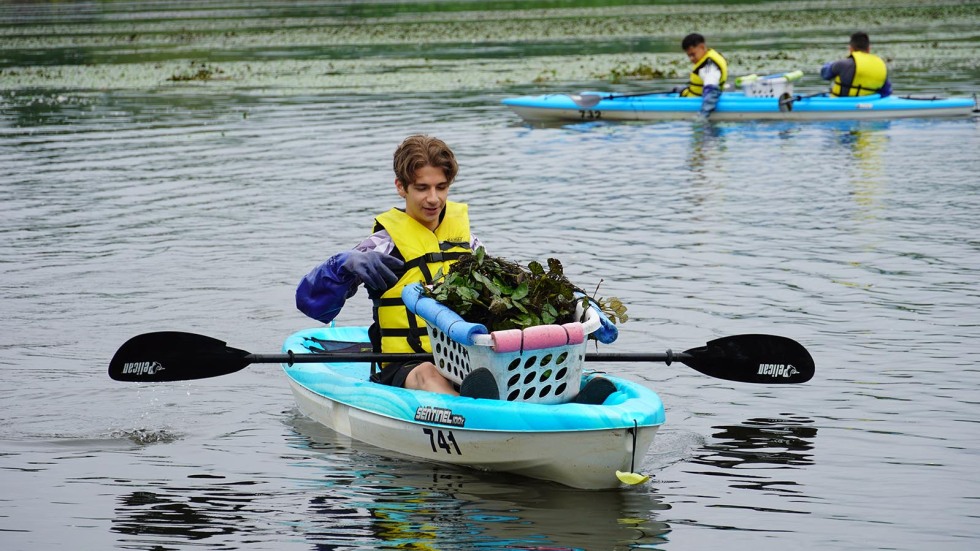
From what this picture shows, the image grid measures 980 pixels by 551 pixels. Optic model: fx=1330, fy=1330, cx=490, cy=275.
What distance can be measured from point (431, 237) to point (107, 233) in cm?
767

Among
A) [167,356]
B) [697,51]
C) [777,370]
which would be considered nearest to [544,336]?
[777,370]

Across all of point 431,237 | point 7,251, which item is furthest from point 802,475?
point 7,251

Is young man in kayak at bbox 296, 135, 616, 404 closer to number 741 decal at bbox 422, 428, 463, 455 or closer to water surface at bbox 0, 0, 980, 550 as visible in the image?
number 741 decal at bbox 422, 428, 463, 455

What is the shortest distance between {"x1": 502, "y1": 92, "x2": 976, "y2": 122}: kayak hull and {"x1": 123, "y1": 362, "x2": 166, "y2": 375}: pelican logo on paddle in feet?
49.2

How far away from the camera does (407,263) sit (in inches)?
283

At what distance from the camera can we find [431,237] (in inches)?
286

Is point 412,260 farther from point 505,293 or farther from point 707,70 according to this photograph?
point 707,70

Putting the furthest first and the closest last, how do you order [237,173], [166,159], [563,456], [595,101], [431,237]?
[595,101] → [166,159] → [237,173] → [431,237] → [563,456]

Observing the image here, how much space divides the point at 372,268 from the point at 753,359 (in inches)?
87.5

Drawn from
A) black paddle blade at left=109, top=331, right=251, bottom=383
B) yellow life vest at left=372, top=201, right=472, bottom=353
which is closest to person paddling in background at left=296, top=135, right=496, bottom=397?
yellow life vest at left=372, top=201, right=472, bottom=353

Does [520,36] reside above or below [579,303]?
above

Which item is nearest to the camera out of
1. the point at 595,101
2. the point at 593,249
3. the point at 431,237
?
the point at 431,237

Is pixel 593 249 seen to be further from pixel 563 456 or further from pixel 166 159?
pixel 166 159

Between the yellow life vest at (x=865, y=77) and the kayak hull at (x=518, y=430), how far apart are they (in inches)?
600
